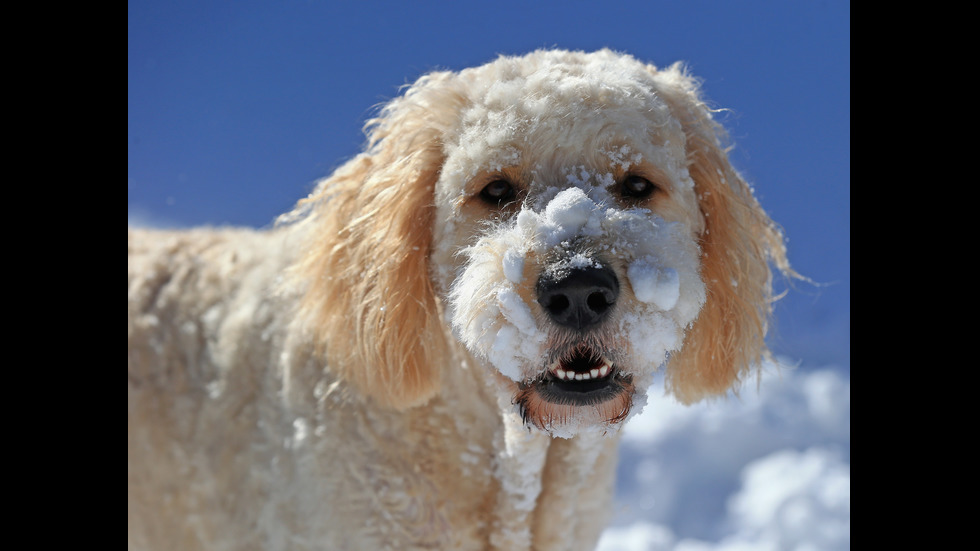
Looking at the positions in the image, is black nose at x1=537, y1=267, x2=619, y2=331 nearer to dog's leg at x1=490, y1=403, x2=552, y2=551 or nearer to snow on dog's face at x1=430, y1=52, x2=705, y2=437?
snow on dog's face at x1=430, y1=52, x2=705, y2=437

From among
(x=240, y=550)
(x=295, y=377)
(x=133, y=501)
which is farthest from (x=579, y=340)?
(x=133, y=501)

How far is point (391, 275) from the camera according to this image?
2.61 meters

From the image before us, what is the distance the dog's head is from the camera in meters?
2.08

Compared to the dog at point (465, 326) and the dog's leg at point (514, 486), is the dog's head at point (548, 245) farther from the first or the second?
the dog's leg at point (514, 486)

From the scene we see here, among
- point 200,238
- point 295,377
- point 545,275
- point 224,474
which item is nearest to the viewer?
point 545,275

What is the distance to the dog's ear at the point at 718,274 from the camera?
264cm

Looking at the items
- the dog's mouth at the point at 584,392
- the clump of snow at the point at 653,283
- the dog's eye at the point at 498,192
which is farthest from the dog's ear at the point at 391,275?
the clump of snow at the point at 653,283

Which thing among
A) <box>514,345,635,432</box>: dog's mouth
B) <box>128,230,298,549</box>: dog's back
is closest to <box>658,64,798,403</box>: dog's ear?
<box>514,345,635,432</box>: dog's mouth

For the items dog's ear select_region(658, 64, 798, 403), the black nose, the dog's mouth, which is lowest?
the dog's mouth

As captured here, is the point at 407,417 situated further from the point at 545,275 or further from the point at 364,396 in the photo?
the point at 545,275

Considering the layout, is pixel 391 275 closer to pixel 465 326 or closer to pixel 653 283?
pixel 465 326

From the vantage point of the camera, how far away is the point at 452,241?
2512 millimetres

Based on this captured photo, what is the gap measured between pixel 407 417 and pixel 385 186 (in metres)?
0.86

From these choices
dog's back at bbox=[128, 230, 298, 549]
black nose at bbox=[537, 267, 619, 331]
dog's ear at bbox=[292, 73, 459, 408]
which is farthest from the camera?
dog's back at bbox=[128, 230, 298, 549]
